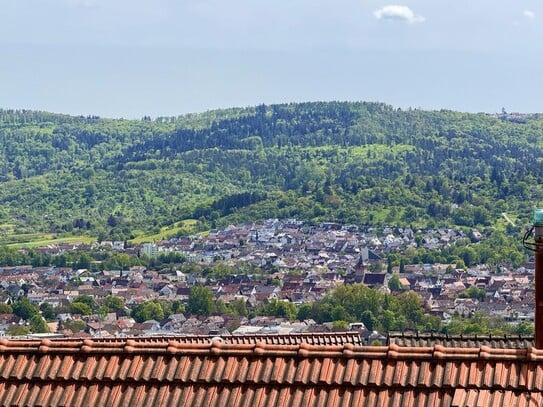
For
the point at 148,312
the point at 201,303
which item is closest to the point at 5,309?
the point at 148,312

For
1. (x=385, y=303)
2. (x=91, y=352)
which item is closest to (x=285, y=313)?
(x=385, y=303)

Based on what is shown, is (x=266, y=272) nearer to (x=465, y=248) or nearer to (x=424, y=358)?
(x=465, y=248)

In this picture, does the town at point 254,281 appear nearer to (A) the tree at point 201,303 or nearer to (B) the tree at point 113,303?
(B) the tree at point 113,303

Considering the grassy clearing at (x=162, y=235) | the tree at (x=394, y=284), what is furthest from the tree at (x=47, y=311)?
the grassy clearing at (x=162, y=235)

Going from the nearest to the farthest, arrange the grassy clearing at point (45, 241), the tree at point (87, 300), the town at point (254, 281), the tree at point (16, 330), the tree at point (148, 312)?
the tree at point (16, 330), the town at point (254, 281), the tree at point (148, 312), the tree at point (87, 300), the grassy clearing at point (45, 241)

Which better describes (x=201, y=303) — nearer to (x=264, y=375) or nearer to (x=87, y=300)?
(x=87, y=300)

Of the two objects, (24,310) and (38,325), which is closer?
(38,325)
